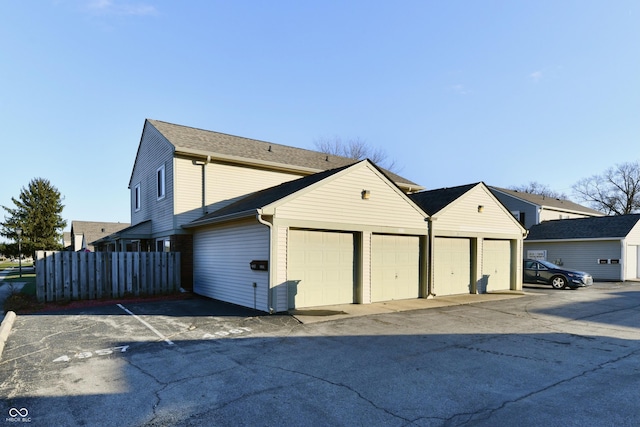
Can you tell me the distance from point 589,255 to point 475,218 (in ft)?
48.7

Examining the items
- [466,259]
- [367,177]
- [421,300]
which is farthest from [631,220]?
[367,177]

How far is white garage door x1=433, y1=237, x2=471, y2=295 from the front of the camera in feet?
47.6

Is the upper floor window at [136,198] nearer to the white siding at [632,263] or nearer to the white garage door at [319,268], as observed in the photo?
the white garage door at [319,268]

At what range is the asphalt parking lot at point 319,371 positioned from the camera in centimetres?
427

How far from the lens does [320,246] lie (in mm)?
11414

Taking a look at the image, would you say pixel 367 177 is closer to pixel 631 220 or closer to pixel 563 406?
pixel 563 406

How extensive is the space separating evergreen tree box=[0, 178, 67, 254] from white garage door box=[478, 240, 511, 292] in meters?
39.3

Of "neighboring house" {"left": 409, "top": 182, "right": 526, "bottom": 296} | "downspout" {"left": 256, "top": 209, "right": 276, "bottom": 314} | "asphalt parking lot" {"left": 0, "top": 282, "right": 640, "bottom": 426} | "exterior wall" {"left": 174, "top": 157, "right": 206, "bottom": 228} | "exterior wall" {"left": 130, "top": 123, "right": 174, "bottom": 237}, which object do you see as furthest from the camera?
"exterior wall" {"left": 130, "top": 123, "right": 174, "bottom": 237}

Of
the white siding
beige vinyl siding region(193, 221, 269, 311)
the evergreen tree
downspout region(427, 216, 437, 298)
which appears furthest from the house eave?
the evergreen tree

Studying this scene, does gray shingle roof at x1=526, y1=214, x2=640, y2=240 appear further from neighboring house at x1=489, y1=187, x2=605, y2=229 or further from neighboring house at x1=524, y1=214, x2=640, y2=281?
neighboring house at x1=489, y1=187, x2=605, y2=229

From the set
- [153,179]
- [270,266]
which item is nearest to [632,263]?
[270,266]

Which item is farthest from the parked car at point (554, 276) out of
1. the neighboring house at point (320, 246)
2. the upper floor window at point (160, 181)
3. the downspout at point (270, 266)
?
the upper floor window at point (160, 181)

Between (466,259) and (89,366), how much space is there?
45.7 feet

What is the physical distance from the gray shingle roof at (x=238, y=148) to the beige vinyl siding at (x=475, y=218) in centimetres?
483
